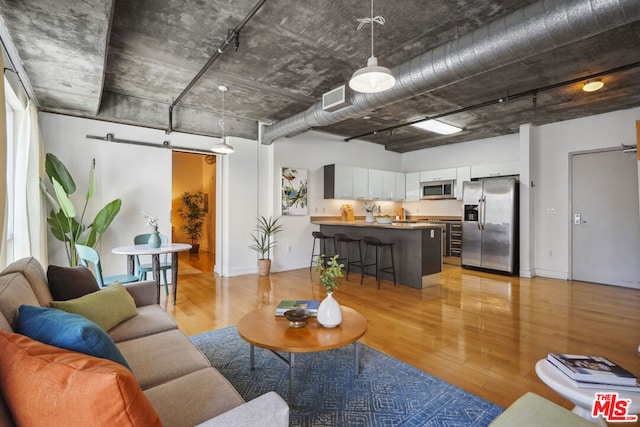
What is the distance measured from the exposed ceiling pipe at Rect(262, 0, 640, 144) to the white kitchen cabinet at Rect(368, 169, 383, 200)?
154 inches

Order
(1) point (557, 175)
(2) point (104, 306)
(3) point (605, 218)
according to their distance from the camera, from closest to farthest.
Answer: (2) point (104, 306)
(3) point (605, 218)
(1) point (557, 175)

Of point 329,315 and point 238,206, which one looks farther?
point 238,206

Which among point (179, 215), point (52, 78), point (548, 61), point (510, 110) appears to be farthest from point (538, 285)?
point (179, 215)

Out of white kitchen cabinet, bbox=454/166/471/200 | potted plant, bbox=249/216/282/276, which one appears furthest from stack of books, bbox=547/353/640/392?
white kitchen cabinet, bbox=454/166/471/200

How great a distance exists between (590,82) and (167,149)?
628cm

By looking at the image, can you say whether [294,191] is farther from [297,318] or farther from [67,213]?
[297,318]

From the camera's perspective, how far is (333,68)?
3748mm

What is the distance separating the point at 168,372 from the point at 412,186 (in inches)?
302

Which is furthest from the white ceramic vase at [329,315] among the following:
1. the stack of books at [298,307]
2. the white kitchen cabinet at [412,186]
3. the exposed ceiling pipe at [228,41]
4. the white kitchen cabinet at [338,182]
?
the white kitchen cabinet at [412,186]

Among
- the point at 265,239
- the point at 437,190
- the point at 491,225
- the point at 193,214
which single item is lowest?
the point at 265,239

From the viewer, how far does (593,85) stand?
159 inches

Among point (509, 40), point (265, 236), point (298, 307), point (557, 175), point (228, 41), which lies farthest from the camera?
point (265, 236)

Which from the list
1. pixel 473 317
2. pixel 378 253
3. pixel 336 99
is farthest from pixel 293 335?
pixel 378 253

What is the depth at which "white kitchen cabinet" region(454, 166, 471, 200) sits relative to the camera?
7227 millimetres
